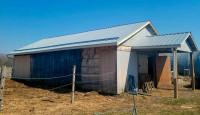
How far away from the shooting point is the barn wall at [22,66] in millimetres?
15887

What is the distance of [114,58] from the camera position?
1005 cm

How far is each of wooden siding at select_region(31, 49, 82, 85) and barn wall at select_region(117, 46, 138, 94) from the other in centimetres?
280

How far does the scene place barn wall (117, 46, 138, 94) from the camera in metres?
10.1

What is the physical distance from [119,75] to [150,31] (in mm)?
5763

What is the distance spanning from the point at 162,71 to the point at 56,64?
25.7ft

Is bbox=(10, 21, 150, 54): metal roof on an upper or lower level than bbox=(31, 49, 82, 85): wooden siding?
upper

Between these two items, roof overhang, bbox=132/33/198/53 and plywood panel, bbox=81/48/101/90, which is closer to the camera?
roof overhang, bbox=132/33/198/53

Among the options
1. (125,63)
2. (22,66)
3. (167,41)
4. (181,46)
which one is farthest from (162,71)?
(22,66)

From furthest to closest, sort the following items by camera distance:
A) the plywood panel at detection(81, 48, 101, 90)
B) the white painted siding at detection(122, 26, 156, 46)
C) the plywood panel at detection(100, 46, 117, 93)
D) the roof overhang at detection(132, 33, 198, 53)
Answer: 1. the white painted siding at detection(122, 26, 156, 46)
2. the plywood panel at detection(81, 48, 101, 90)
3. the plywood panel at detection(100, 46, 117, 93)
4. the roof overhang at detection(132, 33, 198, 53)

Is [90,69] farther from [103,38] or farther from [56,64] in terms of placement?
[56,64]

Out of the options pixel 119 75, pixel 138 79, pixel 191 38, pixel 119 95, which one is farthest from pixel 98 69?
pixel 191 38

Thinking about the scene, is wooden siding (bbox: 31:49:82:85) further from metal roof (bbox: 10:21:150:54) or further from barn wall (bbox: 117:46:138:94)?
barn wall (bbox: 117:46:138:94)

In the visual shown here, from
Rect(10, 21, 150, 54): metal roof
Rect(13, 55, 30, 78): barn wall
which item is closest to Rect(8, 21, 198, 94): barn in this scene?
Rect(10, 21, 150, 54): metal roof

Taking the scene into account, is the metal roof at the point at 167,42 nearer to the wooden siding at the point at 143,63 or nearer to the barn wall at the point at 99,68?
the wooden siding at the point at 143,63
